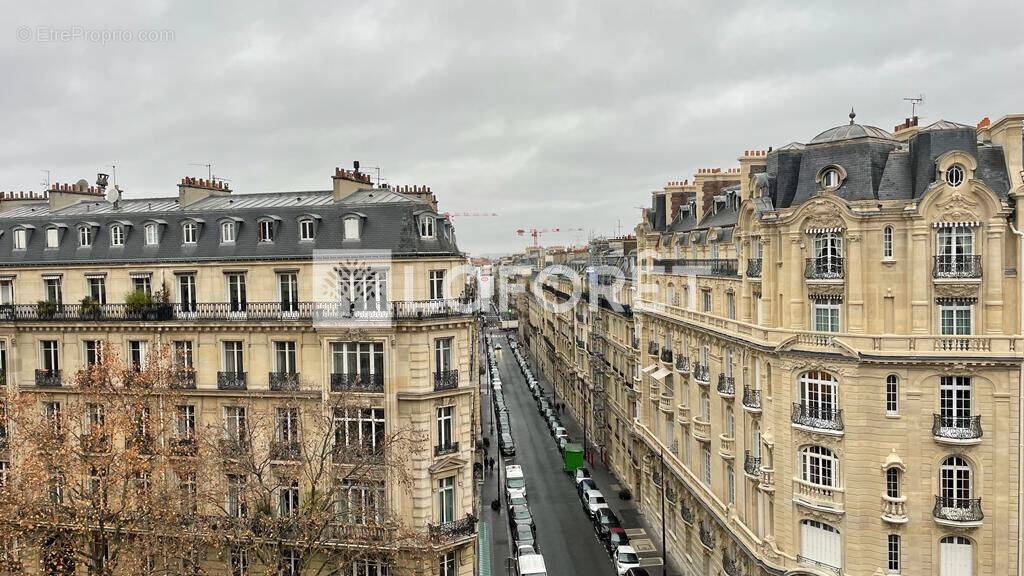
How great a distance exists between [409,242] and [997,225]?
936 inches

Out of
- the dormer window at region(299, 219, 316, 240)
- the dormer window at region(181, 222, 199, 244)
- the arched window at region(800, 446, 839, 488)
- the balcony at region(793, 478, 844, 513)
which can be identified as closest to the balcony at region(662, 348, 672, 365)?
the arched window at region(800, 446, 839, 488)

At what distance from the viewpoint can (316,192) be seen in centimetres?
3809

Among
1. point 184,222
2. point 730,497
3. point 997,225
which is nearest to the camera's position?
point 997,225

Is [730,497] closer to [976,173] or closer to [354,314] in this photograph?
[976,173]

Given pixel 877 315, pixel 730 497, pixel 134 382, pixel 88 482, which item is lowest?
pixel 730 497

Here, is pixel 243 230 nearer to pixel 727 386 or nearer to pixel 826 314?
pixel 727 386

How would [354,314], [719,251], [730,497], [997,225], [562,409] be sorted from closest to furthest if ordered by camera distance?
[997,225]
[354,314]
[730,497]
[719,251]
[562,409]

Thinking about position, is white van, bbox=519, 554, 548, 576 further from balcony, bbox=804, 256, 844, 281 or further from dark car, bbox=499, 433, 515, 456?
dark car, bbox=499, 433, 515, 456

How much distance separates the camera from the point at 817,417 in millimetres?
29953

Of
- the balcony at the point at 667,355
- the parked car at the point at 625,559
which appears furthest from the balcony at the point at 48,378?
the balcony at the point at 667,355

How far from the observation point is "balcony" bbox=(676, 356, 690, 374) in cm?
4381

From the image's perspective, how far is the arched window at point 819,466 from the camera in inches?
1169

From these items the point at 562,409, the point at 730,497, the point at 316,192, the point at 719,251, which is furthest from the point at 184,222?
the point at 562,409

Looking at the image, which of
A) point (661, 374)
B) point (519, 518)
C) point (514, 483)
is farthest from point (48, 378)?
point (661, 374)
